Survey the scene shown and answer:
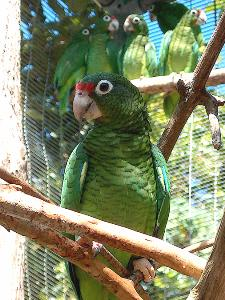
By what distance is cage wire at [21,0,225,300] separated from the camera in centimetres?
194

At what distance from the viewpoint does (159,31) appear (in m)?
3.11

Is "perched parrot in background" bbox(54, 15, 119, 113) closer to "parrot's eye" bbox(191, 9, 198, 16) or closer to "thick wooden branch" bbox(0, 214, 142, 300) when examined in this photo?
"parrot's eye" bbox(191, 9, 198, 16)

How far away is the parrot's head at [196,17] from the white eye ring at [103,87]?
149 cm

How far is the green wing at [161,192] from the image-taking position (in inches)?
51.4

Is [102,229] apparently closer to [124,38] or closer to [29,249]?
[29,249]

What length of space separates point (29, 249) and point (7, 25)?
2.42 ft

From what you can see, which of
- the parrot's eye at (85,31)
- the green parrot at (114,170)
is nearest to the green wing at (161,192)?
the green parrot at (114,170)

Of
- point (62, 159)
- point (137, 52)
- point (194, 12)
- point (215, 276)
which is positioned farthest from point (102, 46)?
point (215, 276)

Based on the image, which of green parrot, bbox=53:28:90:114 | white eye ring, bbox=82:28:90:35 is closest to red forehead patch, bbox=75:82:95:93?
green parrot, bbox=53:28:90:114

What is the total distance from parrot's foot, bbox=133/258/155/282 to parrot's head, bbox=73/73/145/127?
1.04 ft

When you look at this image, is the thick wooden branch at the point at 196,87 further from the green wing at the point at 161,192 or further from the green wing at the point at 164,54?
the green wing at the point at 164,54

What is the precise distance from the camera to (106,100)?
4.43 ft

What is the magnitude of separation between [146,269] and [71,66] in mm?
1761

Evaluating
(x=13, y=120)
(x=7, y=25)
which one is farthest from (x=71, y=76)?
(x=13, y=120)
